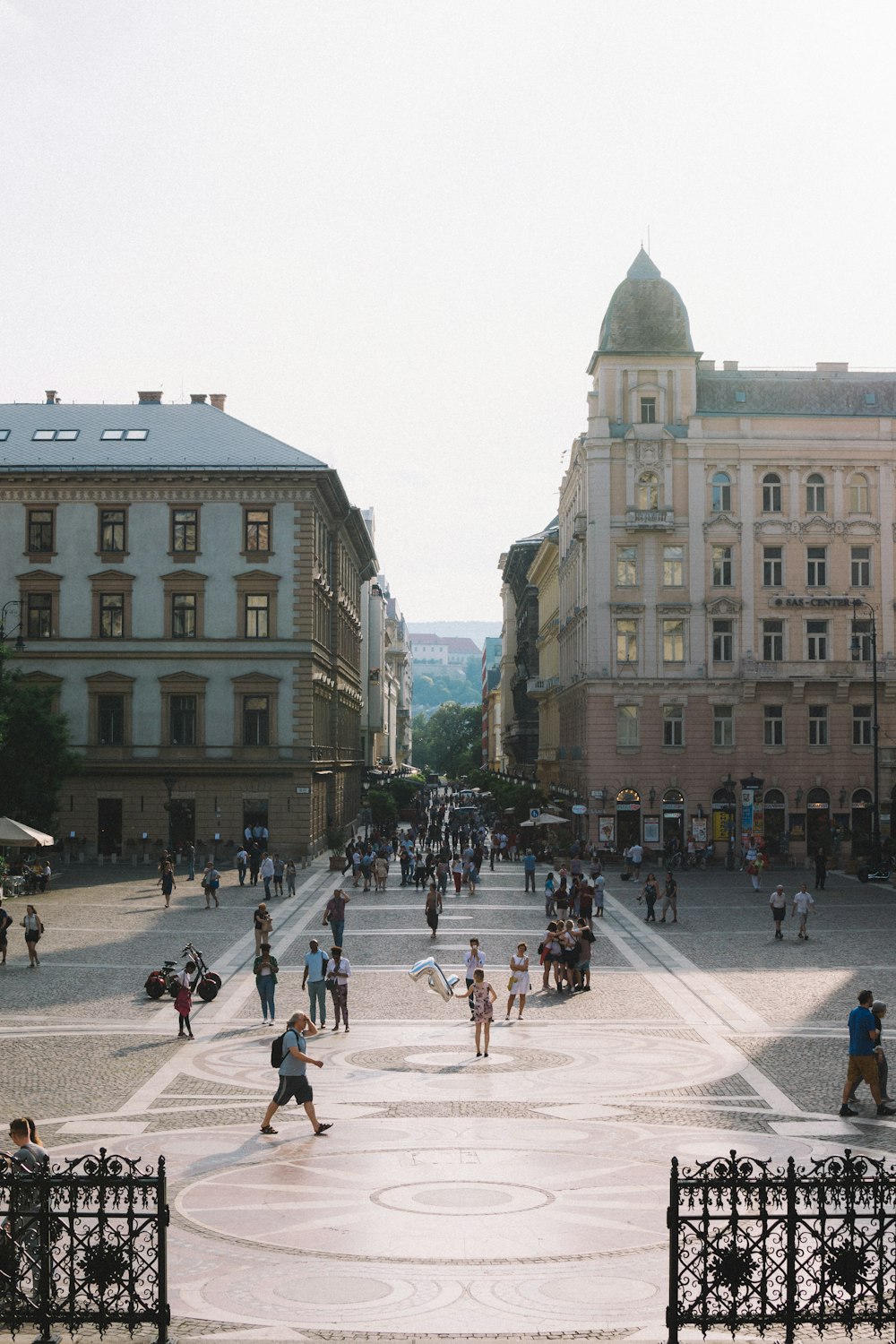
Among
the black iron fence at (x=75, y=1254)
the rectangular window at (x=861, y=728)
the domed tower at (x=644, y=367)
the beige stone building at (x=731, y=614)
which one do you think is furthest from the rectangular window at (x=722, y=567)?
the black iron fence at (x=75, y=1254)

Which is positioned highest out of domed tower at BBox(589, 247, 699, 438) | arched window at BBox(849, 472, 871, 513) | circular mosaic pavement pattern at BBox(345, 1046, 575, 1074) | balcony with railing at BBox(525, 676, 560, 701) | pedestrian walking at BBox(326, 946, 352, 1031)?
domed tower at BBox(589, 247, 699, 438)

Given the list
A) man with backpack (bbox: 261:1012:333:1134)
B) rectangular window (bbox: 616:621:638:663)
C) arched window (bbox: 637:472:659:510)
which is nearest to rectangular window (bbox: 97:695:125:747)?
rectangular window (bbox: 616:621:638:663)

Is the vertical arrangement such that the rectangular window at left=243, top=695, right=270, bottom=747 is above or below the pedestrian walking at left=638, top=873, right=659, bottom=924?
above

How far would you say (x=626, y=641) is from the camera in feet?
211

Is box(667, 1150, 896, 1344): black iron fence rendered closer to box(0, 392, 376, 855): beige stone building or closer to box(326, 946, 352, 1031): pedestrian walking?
box(326, 946, 352, 1031): pedestrian walking

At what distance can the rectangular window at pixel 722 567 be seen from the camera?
64.1 m

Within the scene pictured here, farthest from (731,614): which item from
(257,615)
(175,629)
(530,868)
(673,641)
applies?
(175,629)

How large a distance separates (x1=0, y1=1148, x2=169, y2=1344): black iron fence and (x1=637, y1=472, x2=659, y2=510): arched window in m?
55.6

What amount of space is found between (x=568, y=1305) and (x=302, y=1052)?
658cm

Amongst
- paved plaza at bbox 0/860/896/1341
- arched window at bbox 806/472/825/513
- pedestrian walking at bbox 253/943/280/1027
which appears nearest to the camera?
paved plaza at bbox 0/860/896/1341

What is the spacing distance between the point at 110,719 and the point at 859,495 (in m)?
34.7

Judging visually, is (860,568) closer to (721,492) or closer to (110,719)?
(721,492)

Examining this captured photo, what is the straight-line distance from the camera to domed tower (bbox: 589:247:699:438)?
2557 inches

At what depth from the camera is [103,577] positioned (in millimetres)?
59344
